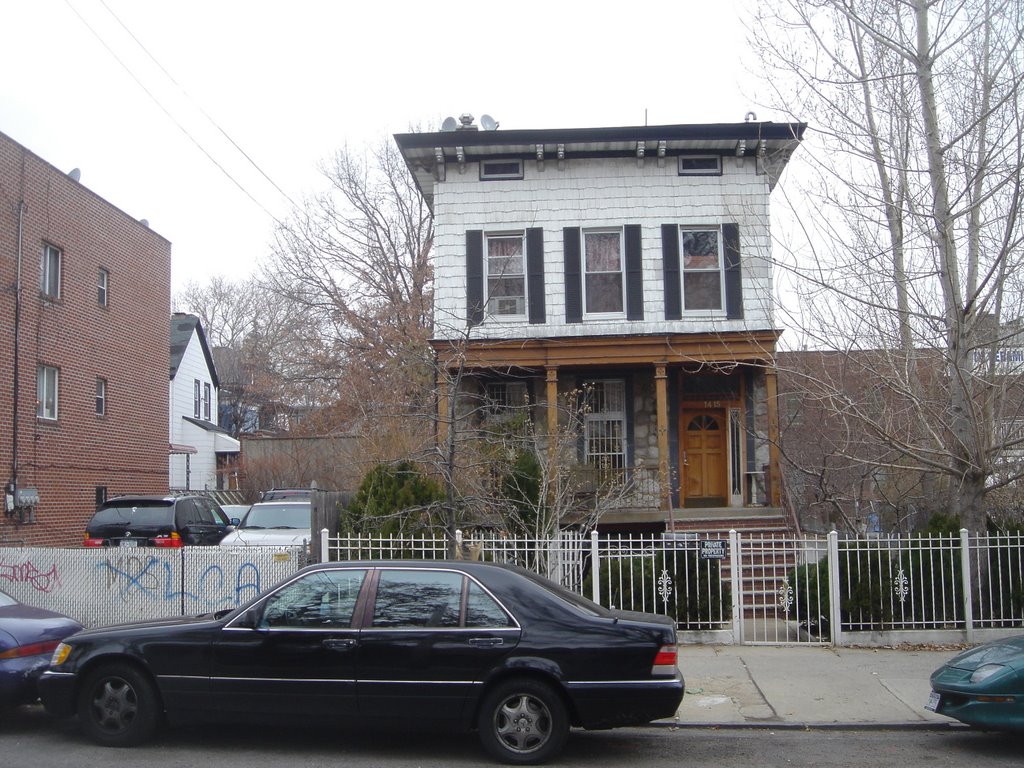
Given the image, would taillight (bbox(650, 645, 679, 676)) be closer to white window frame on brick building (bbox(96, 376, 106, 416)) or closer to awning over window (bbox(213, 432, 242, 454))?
white window frame on brick building (bbox(96, 376, 106, 416))

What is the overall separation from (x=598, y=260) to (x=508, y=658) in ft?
42.2

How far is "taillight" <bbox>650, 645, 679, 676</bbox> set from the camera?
7270 millimetres

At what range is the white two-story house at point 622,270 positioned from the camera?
61.3 ft

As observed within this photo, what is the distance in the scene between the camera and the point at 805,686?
995 cm

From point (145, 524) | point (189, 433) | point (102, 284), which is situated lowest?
point (145, 524)

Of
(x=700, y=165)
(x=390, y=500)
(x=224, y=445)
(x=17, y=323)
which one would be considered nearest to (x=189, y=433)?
(x=224, y=445)

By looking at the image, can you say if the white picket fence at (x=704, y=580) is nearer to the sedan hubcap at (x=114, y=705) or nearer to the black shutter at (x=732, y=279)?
the sedan hubcap at (x=114, y=705)

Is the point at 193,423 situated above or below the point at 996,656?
above

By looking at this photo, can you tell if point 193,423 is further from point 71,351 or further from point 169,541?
point 169,541

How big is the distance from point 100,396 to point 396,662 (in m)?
19.1

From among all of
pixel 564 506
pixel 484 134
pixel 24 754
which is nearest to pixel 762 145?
pixel 484 134

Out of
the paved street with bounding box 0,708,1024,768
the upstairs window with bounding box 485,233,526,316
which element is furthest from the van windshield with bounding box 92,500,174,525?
the paved street with bounding box 0,708,1024,768

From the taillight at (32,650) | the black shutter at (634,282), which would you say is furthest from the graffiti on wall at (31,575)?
the black shutter at (634,282)

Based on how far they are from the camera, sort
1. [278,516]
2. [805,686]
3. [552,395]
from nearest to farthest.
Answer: [805,686] < [278,516] < [552,395]
